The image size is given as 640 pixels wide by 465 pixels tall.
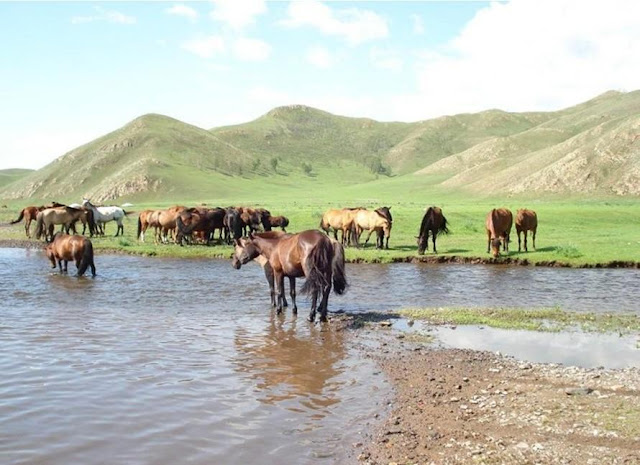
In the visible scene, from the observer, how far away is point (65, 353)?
10.5 meters

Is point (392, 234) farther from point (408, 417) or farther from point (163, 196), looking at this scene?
point (163, 196)

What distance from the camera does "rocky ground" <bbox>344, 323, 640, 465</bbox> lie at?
640cm

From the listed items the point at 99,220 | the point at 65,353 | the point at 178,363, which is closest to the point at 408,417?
the point at 178,363

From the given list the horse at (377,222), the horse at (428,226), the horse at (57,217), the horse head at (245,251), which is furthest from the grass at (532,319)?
the horse at (57,217)

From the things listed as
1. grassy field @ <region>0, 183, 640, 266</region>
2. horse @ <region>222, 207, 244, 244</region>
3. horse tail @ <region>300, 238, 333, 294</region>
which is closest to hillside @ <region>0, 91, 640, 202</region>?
grassy field @ <region>0, 183, 640, 266</region>

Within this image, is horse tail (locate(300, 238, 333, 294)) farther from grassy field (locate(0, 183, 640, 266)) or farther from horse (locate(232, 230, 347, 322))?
grassy field (locate(0, 183, 640, 266))

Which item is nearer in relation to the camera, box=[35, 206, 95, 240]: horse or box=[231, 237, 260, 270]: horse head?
box=[231, 237, 260, 270]: horse head

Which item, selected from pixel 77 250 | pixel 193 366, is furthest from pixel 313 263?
pixel 77 250

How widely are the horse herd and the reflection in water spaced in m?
1.16

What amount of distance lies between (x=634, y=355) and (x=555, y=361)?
154 cm

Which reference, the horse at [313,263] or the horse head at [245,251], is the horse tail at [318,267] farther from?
the horse head at [245,251]

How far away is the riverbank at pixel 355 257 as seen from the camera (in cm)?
2242

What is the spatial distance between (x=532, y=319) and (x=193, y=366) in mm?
7632

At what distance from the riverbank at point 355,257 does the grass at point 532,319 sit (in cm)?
894
